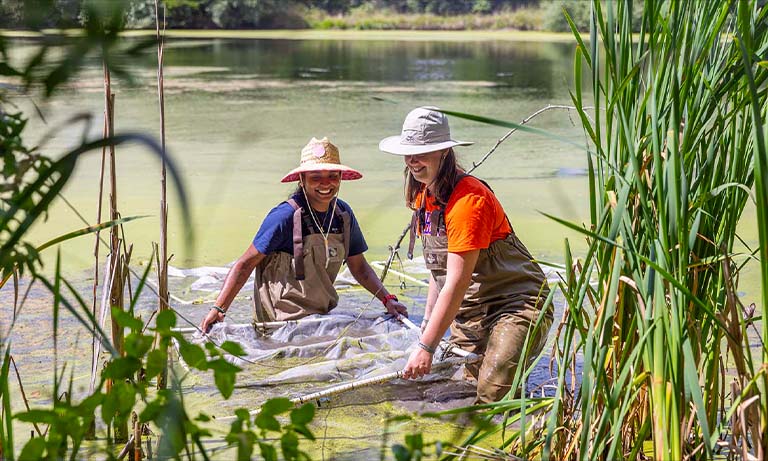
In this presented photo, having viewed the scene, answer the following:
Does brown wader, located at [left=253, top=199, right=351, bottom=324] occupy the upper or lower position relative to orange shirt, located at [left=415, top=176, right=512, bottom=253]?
lower

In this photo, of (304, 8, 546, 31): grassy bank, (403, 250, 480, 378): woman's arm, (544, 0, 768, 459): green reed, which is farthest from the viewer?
(304, 8, 546, 31): grassy bank

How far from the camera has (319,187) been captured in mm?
3518

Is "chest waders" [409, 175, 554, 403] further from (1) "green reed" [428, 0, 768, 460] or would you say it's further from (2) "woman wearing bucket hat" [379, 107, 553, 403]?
(1) "green reed" [428, 0, 768, 460]

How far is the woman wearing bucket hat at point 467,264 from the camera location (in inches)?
110

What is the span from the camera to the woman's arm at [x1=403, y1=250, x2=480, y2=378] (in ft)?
9.04

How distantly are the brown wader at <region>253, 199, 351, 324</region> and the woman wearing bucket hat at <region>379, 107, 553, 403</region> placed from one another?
17.3 inches

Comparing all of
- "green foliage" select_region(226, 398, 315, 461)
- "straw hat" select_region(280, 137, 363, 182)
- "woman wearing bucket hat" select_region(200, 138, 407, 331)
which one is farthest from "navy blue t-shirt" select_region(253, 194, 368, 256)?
"green foliage" select_region(226, 398, 315, 461)

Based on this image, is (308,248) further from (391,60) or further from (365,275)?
(391,60)

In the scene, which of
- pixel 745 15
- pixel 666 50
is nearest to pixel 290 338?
pixel 666 50

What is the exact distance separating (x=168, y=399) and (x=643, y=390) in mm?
1079

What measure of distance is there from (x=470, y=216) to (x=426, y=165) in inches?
8.8

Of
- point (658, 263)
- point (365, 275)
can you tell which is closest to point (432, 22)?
point (365, 275)

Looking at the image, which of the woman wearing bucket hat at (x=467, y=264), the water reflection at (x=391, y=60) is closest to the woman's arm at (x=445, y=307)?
the woman wearing bucket hat at (x=467, y=264)

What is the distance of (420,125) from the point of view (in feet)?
9.52
